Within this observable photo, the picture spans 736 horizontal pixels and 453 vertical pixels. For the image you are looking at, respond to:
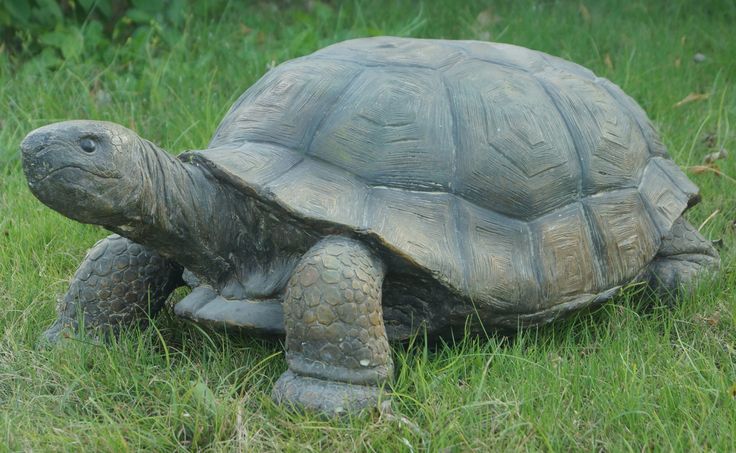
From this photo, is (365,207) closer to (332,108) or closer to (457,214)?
(457,214)

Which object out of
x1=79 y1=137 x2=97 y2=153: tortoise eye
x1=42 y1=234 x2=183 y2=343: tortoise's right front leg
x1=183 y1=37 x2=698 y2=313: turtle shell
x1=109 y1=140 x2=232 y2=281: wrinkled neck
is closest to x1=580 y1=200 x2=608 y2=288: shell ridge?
x1=183 y1=37 x2=698 y2=313: turtle shell

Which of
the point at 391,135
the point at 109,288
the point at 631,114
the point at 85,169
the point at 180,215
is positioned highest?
the point at 85,169

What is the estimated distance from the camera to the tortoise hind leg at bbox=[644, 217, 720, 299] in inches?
158

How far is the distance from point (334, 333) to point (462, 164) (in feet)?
2.59

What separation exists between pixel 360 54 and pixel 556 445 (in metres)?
1.68

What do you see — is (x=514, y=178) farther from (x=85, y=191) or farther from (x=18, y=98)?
(x=18, y=98)

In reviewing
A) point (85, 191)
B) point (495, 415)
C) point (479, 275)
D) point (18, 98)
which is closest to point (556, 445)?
point (495, 415)

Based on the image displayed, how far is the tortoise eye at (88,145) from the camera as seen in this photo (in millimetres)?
2943

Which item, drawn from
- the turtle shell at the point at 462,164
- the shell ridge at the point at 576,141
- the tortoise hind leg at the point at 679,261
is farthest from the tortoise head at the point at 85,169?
the tortoise hind leg at the point at 679,261

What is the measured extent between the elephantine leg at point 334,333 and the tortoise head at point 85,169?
2.00ft

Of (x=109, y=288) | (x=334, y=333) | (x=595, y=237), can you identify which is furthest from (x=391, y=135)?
(x=109, y=288)

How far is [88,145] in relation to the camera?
2955 mm

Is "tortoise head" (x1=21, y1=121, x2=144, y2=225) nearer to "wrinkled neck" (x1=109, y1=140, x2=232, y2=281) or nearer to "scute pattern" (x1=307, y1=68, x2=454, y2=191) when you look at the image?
"wrinkled neck" (x1=109, y1=140, x2=232, y2=281)

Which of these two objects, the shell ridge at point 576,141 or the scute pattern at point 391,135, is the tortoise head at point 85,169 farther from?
the shell ridge at point 576,141
